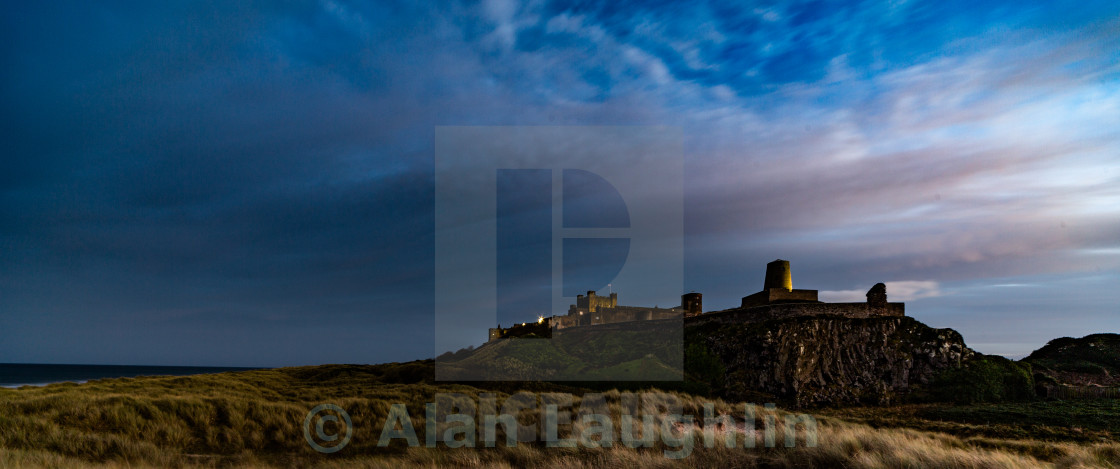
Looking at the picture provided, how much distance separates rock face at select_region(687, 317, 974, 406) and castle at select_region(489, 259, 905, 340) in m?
2.44

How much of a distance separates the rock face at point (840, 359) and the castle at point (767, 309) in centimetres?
244

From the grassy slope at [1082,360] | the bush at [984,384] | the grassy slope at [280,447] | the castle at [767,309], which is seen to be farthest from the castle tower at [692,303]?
the grassy slope at [280,447]

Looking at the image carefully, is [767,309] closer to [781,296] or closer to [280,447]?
[781,296]

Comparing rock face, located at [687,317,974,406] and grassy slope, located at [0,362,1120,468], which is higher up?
grassy slope, located at [0,362,1120,468]

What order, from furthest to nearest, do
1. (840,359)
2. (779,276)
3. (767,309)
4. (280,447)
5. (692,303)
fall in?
(692,303)
(779,276)
(767,309)
(840,359)
(280,447)

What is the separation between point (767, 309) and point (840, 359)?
8.11 meters

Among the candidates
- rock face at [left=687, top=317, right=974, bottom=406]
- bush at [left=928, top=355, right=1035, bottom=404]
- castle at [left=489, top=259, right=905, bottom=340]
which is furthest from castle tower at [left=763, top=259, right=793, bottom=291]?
bush at [left=928, top=355, right=1035, bottom=404]

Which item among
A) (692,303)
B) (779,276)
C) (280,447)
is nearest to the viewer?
(280,447)

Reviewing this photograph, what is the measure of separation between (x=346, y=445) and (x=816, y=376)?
120ft

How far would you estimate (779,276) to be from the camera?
55.9 metres

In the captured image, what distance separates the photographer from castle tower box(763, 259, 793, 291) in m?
55.6

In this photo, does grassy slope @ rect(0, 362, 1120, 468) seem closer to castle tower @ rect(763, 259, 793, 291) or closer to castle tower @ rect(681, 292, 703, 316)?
castle tower @ rect(763, 259, 793, 291)

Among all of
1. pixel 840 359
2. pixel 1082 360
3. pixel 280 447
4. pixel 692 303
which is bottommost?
pixel 1082 360

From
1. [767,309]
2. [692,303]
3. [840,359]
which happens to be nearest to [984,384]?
[840,359]
